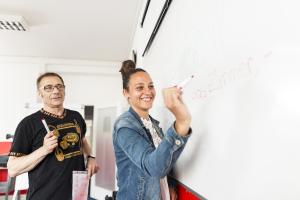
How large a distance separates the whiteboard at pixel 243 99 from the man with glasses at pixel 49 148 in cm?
74

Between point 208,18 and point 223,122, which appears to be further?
point 208,18

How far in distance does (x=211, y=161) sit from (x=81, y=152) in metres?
1.05

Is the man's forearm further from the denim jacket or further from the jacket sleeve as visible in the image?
the jacket sleeve

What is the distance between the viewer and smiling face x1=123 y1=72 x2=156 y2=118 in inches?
43.5

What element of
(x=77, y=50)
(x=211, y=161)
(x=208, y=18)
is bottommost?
(x=211, y=161)

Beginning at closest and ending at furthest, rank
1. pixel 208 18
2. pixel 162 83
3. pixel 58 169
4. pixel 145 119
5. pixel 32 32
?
pixel 208 18
pixel 145 119
pixel 58 169
pixel 162 83
pixel 32 32

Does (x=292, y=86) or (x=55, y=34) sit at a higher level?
(x=55, y=34)

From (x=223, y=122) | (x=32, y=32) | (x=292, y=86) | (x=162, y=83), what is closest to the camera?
(x=292, y=86)

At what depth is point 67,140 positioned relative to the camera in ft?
5.19

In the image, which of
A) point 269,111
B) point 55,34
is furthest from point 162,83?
point 55,34

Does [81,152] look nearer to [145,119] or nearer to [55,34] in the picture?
[145,119]

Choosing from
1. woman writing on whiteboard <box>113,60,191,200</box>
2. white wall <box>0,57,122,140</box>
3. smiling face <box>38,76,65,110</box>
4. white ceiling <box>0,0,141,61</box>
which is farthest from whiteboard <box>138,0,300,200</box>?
white wall <box>0,57,122,140</box>

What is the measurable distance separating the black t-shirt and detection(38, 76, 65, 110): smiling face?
0.07 meters

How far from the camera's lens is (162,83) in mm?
1668
